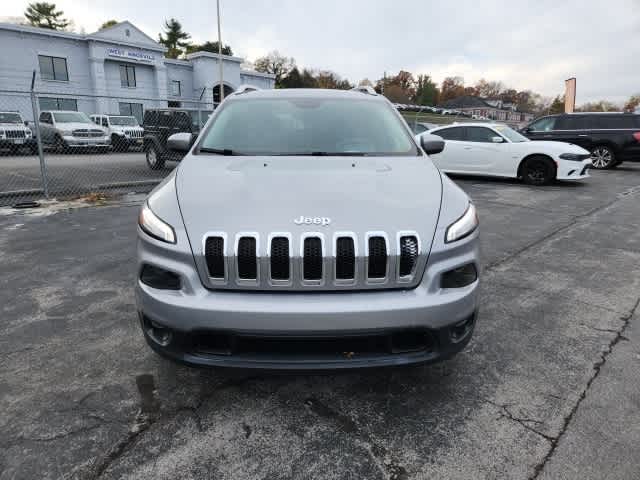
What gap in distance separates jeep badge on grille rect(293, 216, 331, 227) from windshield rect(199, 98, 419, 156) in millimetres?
1066

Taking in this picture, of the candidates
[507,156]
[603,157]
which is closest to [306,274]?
[507,156]

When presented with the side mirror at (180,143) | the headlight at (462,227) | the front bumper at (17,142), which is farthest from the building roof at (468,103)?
the headlight at (462,227)

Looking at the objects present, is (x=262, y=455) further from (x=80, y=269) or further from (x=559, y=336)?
(x=80, y=269)

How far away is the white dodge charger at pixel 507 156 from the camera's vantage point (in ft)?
33.6

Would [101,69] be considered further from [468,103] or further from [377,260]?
[468,103]

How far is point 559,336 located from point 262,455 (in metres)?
2.32

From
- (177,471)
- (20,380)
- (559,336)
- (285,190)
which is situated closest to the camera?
(177,471)

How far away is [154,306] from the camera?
206 cm

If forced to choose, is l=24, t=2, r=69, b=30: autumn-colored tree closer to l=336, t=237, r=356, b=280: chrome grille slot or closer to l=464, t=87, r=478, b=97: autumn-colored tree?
l=336, t=237, r=356, b=280: chrome grille slot

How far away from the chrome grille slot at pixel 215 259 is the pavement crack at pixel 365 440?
0.90 m

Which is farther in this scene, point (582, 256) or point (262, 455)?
point (582, 256)

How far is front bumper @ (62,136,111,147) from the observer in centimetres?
1183

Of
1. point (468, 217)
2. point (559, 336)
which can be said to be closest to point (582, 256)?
point (559, 336)

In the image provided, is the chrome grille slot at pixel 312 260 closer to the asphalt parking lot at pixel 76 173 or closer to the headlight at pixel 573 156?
the asphalt parking lot at pixel 76 173
